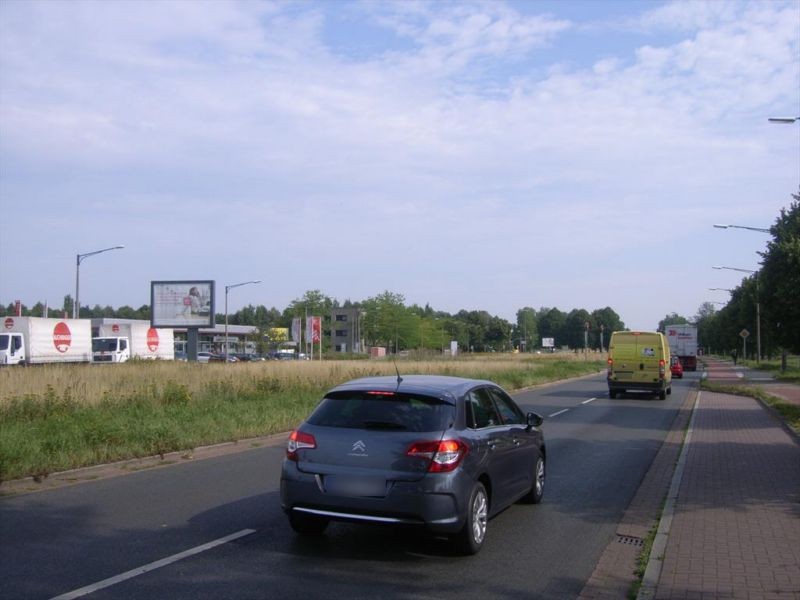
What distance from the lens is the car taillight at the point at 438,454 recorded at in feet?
22.1

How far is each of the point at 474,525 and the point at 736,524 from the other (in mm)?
3081

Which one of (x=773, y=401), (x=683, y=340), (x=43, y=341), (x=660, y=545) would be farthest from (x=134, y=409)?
(x=683, y=340)

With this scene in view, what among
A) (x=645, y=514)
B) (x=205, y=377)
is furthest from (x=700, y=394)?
(x=645, y=514)

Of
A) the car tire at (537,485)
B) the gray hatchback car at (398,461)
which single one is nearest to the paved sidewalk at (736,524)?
the car tire at (537,485)

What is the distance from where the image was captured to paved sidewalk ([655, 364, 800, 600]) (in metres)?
6.21

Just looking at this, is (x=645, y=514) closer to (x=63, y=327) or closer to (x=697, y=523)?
(x=697, y=523)

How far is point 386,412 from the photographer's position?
7.16 meters

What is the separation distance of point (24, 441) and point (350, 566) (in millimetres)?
7350

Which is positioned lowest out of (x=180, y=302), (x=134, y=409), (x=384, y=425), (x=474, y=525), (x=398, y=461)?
(x=474, y=525)

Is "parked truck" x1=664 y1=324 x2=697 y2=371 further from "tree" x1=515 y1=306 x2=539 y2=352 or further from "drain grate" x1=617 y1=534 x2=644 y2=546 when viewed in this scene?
"tree" x1=515 y1=306 x2=539 y2=352

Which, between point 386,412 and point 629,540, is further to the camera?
point 629,540

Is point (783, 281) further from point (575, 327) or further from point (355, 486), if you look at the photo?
point (575, 327)

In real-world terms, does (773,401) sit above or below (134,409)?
below

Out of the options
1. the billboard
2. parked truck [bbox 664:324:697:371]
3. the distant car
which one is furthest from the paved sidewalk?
parked truck [bbox 664:324:697:371]
